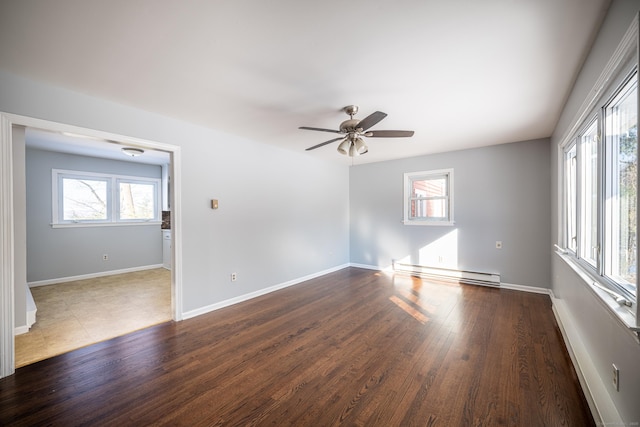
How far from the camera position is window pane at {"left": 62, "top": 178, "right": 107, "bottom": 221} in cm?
521

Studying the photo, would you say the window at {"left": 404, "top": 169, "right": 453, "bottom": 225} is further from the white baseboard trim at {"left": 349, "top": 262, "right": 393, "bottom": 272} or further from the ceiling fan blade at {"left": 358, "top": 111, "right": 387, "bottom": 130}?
the ceiling fan blade at {"left": 358, "top": 111, "right": 387, "bottom": 130}

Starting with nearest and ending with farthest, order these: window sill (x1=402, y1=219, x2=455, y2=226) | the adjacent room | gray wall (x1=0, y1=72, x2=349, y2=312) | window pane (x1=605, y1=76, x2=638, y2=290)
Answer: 1. window pane (x1=605, y1=76, x2=638, y2=290)
2. the adjacent room
3. gray wall (x1=0, y1=72, x2=349, y2=312)
4. window sill (x1=402, y1=219, x2=455, y2=226)

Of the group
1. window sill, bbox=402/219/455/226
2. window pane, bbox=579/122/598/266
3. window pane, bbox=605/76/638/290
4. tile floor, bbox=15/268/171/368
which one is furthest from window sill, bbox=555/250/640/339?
tile floor, bbox=15/268/171/368

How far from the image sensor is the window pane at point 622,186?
1.43 metres

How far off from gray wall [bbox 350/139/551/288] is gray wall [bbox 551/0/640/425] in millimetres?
1673

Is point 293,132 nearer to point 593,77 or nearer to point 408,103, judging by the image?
point 408,103

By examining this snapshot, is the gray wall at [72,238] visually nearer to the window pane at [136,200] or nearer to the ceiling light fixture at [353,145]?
the window pane at [136,200]

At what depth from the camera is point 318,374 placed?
2.12m

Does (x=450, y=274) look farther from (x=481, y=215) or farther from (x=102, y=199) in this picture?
(x=102, y=199)

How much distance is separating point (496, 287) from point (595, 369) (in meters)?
2.92

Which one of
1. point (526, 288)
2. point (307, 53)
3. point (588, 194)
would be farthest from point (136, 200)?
point (526, 288)

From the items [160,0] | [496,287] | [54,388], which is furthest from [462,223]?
[54,388]

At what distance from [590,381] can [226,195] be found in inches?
157

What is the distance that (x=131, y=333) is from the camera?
2873mm
